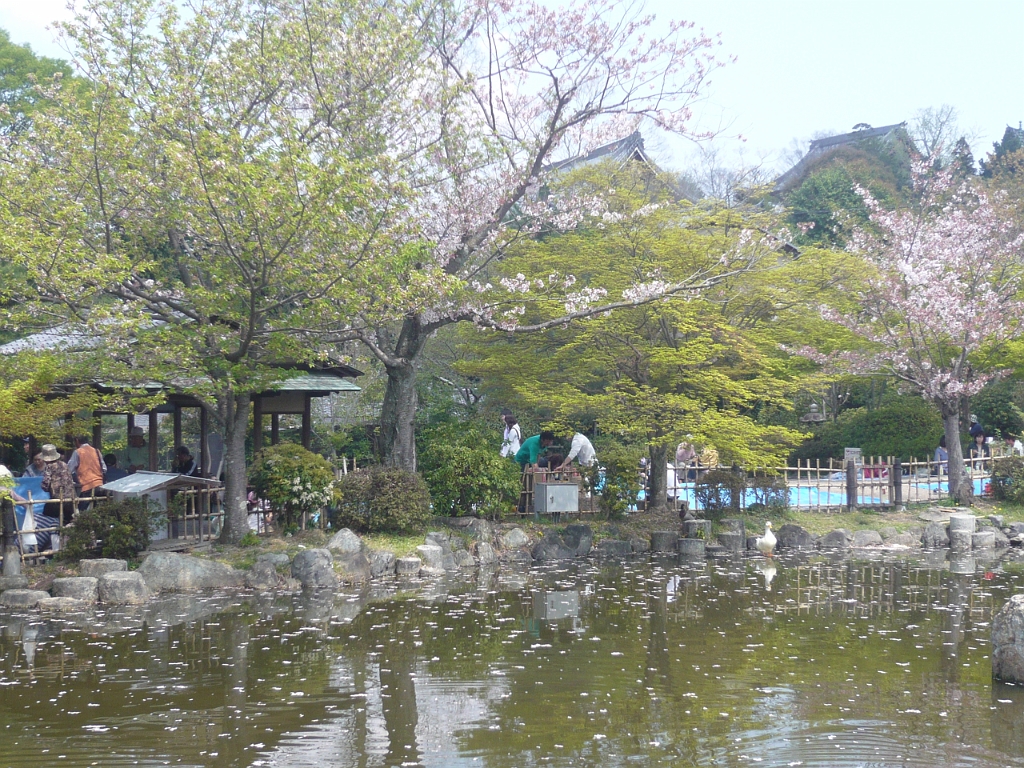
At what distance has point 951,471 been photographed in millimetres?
18891

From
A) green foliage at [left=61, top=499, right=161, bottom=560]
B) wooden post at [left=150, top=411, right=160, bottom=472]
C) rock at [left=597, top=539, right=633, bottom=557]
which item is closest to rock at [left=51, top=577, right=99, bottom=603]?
green foliage at [left=61, top=499, right=161, bottom=560]

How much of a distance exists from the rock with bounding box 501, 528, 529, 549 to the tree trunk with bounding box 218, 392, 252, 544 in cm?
414

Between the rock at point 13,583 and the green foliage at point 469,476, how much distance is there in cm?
591

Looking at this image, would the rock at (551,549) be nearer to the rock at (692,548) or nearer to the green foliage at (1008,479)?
the rock at (692,548)

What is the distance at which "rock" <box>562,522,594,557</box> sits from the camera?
1499 cm

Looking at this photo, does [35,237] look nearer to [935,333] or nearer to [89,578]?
[89,578]

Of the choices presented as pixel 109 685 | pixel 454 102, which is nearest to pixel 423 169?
pixel 454 102

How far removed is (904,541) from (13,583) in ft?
46.7

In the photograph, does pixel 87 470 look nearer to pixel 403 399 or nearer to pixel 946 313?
pixel 403 399

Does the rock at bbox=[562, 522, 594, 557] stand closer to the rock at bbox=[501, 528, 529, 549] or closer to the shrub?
the rock at bbox=[501, 528, 529, 549]

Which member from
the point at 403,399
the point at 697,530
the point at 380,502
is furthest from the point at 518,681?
the point at 697,530

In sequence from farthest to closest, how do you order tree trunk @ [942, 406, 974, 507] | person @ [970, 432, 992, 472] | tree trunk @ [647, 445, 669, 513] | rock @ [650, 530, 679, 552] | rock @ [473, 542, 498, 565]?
person @ [970, 432, 992, 472], tree trunk @ [942, 406, 974, 507], tree trunk @ [647, 445, 669, 513], rock @ [650, 530, 679, 552], rock @ [473, 542, 498, 565]

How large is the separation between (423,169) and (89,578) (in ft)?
24.6

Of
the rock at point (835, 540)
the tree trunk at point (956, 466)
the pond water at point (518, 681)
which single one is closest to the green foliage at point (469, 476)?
the pond water at point (518, 681)
